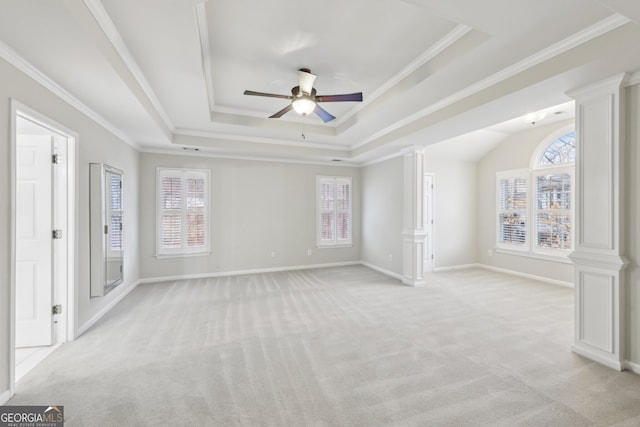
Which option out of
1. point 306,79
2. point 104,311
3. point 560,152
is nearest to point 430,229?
point 560,152

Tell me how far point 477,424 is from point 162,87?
4170 millimetres

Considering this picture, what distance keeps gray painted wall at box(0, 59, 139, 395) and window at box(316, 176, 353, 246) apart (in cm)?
371

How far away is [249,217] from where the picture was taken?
6.06m

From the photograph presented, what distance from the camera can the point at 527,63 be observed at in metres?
2.51

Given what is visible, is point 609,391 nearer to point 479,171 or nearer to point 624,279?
point 624,279

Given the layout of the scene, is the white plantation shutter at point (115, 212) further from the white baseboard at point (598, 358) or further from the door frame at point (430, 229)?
the door frame at point (430, 229)

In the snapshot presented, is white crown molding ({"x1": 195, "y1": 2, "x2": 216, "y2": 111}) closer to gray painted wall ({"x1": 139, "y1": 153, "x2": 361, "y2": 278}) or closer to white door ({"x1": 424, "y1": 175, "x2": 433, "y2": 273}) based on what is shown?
gray painted wall ({"x1": 139, "y1": 153, "x2": 361, "y2": 278})

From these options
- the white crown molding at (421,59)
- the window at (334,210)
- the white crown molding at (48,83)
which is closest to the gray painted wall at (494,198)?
the window at (334,210)

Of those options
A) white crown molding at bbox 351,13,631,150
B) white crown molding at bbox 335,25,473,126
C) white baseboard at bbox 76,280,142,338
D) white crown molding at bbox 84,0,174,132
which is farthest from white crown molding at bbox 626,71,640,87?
white baseboard at bbox 76,280,142,338

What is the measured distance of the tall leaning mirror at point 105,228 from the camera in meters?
3.42

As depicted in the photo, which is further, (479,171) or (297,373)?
(479,171)

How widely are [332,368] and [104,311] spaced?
330 centimetres

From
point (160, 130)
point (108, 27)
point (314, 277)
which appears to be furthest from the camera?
point (314, 277)

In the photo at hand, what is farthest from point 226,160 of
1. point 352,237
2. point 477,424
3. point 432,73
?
point 477,424
